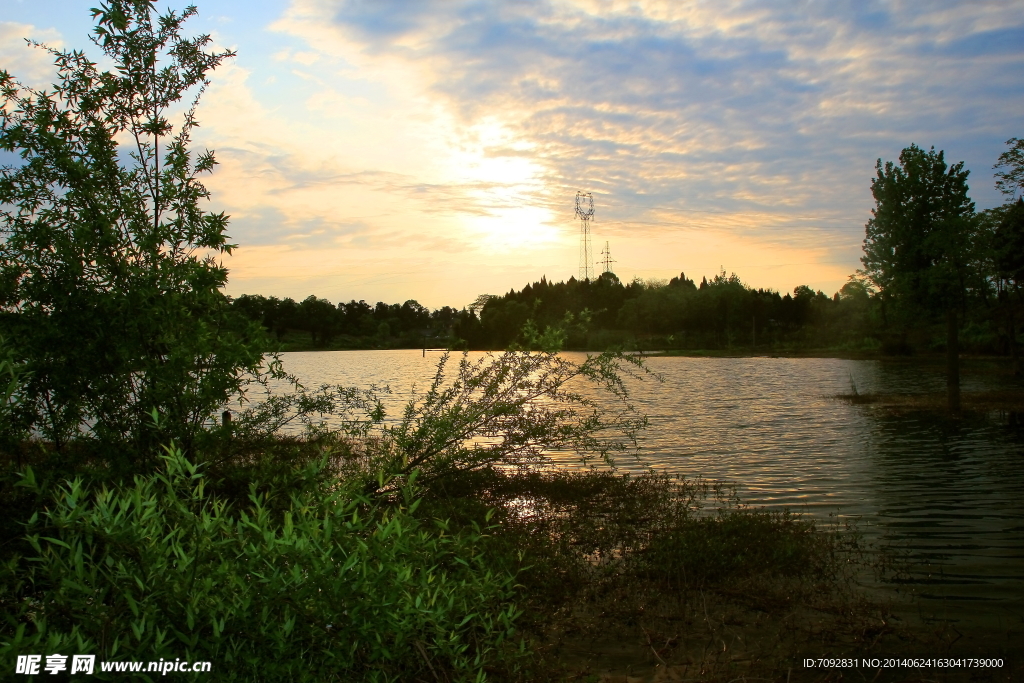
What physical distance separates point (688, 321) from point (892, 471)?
114963 millimetres

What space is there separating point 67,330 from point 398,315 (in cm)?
16143

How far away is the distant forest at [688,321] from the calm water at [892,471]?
34063mm

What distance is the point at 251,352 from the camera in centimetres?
679

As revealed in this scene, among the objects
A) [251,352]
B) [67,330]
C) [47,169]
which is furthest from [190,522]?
[47,169]

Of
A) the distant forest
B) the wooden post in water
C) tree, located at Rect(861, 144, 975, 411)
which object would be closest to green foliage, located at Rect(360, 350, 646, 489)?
the wooden post in water

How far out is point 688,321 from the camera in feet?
422

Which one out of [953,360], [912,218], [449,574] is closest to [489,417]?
[449,574]

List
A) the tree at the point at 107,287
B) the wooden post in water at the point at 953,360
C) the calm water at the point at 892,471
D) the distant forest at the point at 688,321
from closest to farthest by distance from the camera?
the tree at the point at 107,287
the calm water at the point at 892,471
the wooden post in water at the point at 953,360
the distant forest at the point at 688,321

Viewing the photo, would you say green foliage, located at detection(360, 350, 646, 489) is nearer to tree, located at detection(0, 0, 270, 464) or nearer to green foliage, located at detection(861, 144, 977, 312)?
tree, located at detection(0, 0, 270, 464)

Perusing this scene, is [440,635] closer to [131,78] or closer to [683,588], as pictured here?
[683,588]

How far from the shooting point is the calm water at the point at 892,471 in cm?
943

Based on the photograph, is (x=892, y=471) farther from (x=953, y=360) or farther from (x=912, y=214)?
(x=912, y=214)

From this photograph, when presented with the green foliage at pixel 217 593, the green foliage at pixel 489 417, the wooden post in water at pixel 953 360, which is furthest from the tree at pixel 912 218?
the green foliage at pixel 217 593

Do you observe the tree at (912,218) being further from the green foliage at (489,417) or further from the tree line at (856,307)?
the green foliage at (489,417)
